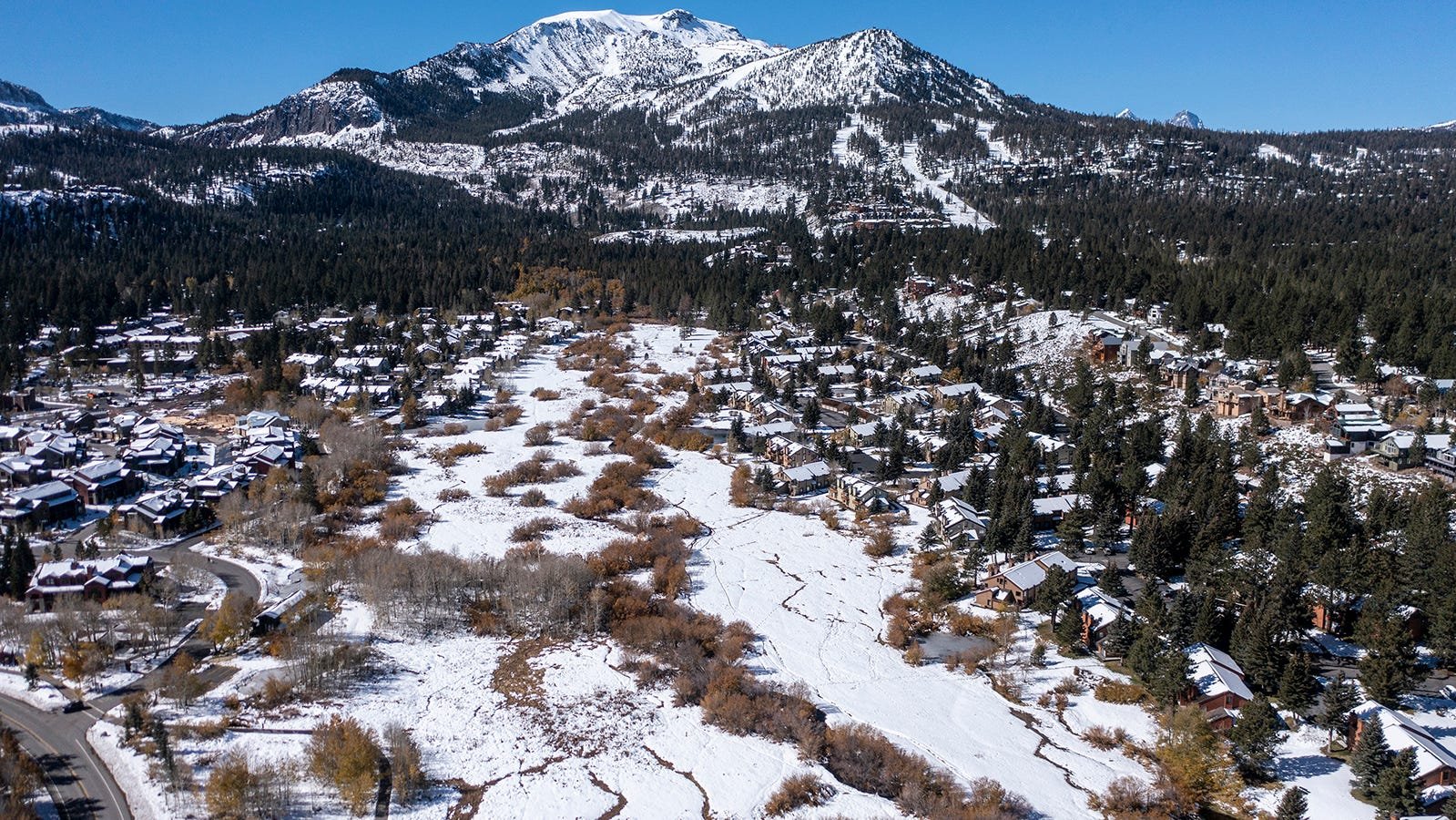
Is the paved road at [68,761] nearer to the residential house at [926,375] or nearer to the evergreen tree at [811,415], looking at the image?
the evergreen tree at [811,415]

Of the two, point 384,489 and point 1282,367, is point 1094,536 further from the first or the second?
point 384,489

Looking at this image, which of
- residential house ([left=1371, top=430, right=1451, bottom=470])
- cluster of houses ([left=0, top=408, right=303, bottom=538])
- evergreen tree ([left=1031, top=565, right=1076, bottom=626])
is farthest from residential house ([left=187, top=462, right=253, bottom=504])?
residential house ([left=1371, top=430, right=1451, bottom=470])

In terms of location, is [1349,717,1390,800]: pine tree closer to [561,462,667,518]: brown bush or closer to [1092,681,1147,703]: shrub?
[1092,681,1147,703]: shrub

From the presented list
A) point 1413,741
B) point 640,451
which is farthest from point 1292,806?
point 640,451

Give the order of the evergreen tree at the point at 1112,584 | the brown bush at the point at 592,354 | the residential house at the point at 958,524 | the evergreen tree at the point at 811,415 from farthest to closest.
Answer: the brown bush at the point at 592,354
the evergreen tree at the point at 811,415
the residential house at the point at 958,524
the evergreen tree at the point at 1112,584

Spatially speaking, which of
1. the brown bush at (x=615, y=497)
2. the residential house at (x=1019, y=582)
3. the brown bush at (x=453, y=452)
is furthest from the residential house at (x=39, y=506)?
the residential house at (x=1019, y=582)

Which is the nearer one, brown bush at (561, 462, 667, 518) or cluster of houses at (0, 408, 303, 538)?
cluster of houses at (0, 408, 303, 538)
